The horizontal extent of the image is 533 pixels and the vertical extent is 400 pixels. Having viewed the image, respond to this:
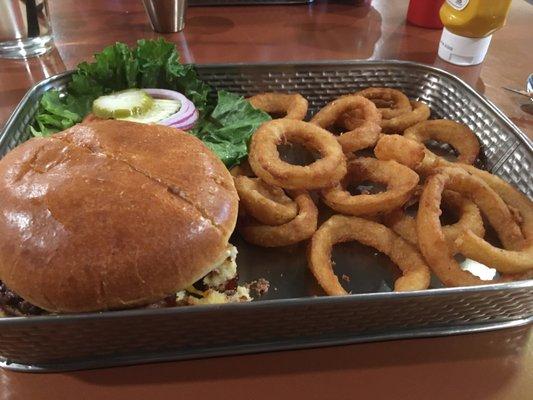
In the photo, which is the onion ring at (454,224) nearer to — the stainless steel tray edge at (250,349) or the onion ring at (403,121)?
the stainless steel tray edge at (250,349)

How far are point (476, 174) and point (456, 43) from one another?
3.68ft

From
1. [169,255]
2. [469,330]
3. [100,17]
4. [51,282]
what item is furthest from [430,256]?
[100,17]

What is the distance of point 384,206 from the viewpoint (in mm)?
1372

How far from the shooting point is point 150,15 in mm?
2576

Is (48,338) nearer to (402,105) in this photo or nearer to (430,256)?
(430,256)

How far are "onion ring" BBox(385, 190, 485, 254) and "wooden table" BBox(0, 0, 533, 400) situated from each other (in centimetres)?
30

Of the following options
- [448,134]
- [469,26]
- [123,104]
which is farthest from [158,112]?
[469,26]

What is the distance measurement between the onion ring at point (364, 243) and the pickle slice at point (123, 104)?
81 cm

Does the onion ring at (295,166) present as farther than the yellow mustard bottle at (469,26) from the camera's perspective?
No

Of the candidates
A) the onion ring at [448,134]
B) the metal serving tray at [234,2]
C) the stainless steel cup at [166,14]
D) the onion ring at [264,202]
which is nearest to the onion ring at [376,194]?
the onion ring at [264,202]

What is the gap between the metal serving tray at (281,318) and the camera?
0.94m

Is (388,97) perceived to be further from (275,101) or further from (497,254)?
(497,254)

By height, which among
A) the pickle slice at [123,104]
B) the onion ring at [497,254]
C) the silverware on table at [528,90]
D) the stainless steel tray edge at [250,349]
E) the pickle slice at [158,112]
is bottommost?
the stainless steel tray edge at [250,349]

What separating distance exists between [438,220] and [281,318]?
1.84 ft
